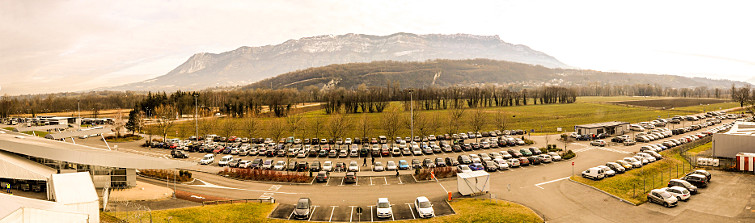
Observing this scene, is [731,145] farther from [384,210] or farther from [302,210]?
[302,210]

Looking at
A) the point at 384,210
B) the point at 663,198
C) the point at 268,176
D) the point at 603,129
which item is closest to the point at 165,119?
the point at 268,176

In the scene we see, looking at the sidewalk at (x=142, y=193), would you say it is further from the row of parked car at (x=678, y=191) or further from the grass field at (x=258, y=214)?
the row of parked car at (x=678, y=191)

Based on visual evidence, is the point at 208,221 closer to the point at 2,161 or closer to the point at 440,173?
the point at 2,161

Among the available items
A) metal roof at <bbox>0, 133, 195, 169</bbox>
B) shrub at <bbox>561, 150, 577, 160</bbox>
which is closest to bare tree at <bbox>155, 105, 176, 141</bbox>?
metal roof at <bbox>0, 133, 195, 169</bbox>

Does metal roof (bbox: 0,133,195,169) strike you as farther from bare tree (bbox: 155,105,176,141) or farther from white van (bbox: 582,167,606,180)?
bare tree (bbox: 155,105,176,141)

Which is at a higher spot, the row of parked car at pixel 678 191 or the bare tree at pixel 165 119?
the bare tree at pixel 165 119

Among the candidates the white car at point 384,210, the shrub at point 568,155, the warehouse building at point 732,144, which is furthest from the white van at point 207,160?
the warehouse building at point 732,144

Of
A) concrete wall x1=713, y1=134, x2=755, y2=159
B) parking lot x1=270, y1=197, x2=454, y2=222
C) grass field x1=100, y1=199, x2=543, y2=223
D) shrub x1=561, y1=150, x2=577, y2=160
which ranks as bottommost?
parking lot x1=270, y1=197, x2=454, y2=222

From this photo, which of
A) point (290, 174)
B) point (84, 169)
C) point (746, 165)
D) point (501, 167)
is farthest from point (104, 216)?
point (746, 165)

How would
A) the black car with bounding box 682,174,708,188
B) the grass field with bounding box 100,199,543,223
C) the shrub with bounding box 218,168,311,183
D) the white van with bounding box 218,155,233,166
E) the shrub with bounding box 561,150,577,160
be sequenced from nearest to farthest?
the grass field with bounding box 100,199,543,223
the black car with bounding box 682,174,708,188
the shrub with bounding box 218,168,311,183
the white van with bounding box 218,155,233,166
the shrub with bounding box 561,150,577,160
